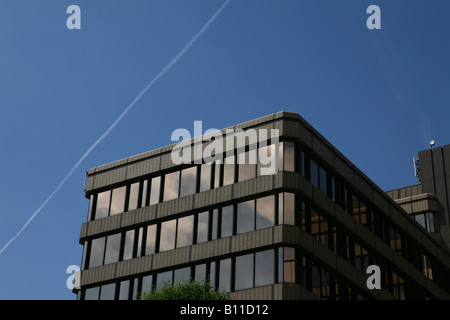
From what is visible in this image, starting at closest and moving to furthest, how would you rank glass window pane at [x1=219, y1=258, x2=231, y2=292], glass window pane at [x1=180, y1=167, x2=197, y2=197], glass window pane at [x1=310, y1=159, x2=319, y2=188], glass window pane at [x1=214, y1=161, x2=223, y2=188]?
glass window pane at [x1=219, y1=258, x2=231, y2=292], glass window pane at [x1=310, y1=159, x2=319, y2=188], glass window pane at [x1=214, y1=161, x2=223, y2=188], glass window pane at [x1=180, y1=167, x2=197, y2=197]

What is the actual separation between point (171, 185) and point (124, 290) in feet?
26.9

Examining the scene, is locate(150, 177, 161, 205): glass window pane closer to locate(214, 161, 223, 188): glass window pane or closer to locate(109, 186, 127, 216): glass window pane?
locate(109, 186, 127, 216): glass window pane

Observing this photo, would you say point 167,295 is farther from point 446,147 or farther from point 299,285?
point 446,147

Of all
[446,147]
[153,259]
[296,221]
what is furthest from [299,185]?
[446,147]

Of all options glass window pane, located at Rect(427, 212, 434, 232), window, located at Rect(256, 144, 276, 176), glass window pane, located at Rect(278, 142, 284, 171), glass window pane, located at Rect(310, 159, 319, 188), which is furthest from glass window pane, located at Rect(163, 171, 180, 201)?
glass window pane, located at Rect(427, 212, 434, 232)

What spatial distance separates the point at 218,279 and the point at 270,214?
5403 millimetres

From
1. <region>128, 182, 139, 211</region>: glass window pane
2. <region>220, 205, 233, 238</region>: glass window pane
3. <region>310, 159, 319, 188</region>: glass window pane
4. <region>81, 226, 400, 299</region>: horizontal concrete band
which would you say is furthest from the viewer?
<region>128, 182, 139, 211</region>: glass window pane

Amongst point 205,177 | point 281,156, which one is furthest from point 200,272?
point 281,156

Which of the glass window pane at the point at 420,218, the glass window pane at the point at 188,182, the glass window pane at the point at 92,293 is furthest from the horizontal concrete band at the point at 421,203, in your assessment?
the glass window pane at the point at 92,293

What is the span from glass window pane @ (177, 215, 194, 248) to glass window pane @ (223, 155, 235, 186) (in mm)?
3589

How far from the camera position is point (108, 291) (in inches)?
2005

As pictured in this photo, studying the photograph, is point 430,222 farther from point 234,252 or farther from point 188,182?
point 234,252

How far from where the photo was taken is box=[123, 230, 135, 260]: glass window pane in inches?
2026
